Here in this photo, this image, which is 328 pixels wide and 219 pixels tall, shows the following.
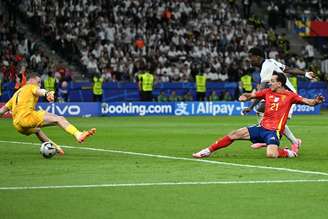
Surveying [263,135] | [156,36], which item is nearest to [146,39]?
[156,36]

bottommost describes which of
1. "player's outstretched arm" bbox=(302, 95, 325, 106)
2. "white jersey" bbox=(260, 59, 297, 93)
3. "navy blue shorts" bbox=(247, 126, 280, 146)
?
"navy blue shorts" bbox=(247, 126, 280, 146)

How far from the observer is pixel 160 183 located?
38.0 ft

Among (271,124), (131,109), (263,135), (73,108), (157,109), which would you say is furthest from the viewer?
(157,109)

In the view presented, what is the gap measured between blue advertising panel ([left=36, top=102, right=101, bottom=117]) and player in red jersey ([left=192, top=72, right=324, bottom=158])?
73.3 ft

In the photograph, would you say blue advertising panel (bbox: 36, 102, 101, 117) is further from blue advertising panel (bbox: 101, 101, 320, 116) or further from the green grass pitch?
the green grass pitch

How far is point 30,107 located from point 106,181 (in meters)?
5.16

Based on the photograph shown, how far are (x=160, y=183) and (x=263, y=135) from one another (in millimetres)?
4726

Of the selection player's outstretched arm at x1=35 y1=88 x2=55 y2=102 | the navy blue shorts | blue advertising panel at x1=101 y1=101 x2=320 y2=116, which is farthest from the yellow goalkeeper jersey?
blue advertising panel at x1=101 y1=101 x2=320 y2=116

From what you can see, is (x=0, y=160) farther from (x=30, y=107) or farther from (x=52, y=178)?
(x=52, y=178)

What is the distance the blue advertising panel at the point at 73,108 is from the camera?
124 feet

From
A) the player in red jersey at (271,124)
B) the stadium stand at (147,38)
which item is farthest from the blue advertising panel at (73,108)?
the player in red jersey at (271,124)

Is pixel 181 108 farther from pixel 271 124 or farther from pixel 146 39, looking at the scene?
pixel 271 124

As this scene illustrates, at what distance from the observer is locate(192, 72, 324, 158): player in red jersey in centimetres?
1582

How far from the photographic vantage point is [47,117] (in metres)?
16.4
